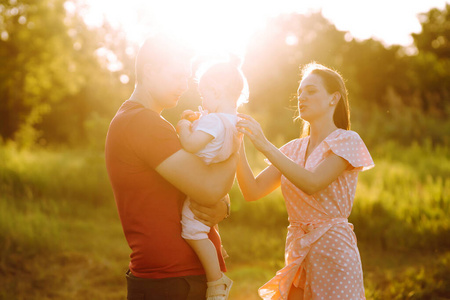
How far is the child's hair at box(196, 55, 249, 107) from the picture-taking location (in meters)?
2.51

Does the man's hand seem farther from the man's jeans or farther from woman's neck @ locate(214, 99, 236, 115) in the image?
woman's neck @ locate(214, 99, 236, 115)

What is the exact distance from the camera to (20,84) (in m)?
23.0

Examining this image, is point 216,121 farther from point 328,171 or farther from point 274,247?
point 274,247

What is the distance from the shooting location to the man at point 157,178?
80.8 inches

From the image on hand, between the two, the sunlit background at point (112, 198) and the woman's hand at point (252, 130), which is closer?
the woman's hand at point (252, 130)

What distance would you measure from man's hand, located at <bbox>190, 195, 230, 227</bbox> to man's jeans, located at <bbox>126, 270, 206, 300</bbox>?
0.87 feet

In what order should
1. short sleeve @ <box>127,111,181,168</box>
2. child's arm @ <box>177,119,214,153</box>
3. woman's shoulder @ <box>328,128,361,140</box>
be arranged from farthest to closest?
woman's shoulder @ <box>328,128,361,140</box> < child's arm @ <box>177,119,214,153</box> < short sleeve @ <box>127,111,181,168</box>

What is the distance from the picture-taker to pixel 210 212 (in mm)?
2223

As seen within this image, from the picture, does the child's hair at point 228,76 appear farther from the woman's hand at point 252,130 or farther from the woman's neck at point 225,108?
the woman's hand at point 252,130

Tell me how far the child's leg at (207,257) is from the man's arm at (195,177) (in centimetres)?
19

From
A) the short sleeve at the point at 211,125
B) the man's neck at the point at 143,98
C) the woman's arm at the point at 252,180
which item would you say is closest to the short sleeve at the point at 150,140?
the man's neck at the point at 143,98

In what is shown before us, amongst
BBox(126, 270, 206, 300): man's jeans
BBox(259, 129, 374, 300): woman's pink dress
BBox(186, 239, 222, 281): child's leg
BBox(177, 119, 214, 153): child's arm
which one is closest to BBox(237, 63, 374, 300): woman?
BBox(259, 129, 374, 300): woman's pink dress

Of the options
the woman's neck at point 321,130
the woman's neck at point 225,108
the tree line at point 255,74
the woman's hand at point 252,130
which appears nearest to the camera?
the woman's hand at point 252,130

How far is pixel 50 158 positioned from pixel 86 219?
4.77m
